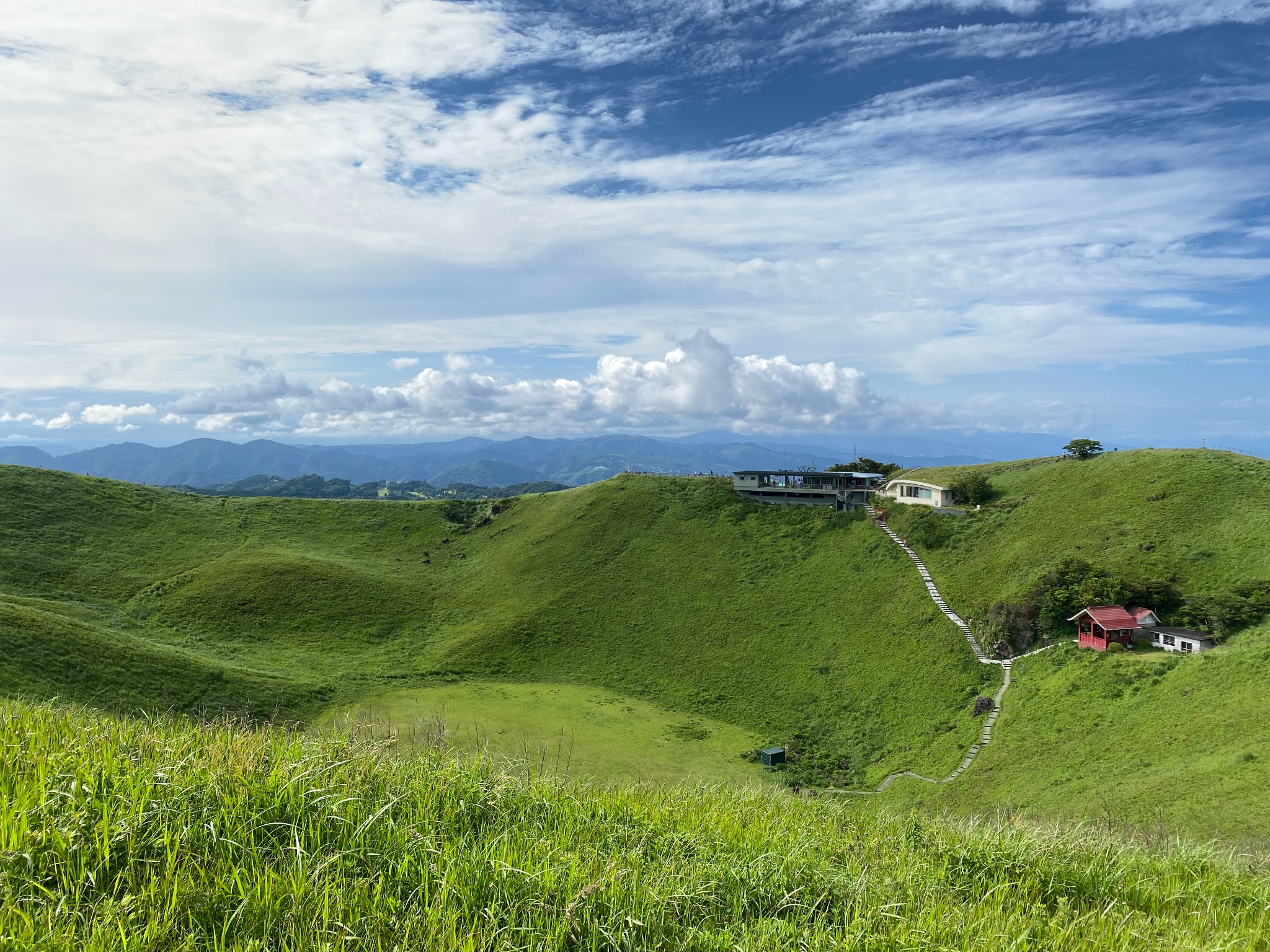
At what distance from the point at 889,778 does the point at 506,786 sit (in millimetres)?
39154

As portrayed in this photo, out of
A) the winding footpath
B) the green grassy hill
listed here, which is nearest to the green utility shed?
the green grassy hill

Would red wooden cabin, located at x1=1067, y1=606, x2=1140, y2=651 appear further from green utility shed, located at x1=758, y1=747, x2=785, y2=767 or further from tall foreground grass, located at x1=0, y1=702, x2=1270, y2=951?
tall foreground grass, located at x1=0, y1=702, x2=1270, y2=951

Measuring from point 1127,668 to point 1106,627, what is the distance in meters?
3.22

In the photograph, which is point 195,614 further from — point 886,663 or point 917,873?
point 917,873

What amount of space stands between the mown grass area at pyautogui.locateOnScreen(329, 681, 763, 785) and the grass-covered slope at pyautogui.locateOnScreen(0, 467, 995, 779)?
215 centimetres

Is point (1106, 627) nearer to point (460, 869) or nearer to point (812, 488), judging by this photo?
point (812, 488)

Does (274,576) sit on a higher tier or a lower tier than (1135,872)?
lower

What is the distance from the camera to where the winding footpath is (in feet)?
123

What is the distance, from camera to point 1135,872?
7180mm

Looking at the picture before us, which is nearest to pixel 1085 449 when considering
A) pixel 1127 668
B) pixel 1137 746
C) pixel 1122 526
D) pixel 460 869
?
pixel 1122 526

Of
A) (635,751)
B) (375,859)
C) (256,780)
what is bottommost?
(635,751)

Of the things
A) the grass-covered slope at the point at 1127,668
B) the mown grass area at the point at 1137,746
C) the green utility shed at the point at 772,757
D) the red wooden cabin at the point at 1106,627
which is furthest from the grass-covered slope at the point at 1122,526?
the green utility shed at the point at 772,757

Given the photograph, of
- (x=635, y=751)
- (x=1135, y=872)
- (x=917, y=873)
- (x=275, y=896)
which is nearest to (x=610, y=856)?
(x=275, y=896)

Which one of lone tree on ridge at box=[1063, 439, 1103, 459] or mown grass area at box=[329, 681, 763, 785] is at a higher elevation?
lone tree on ridge at box=[1063, 439, 1103, 459]
